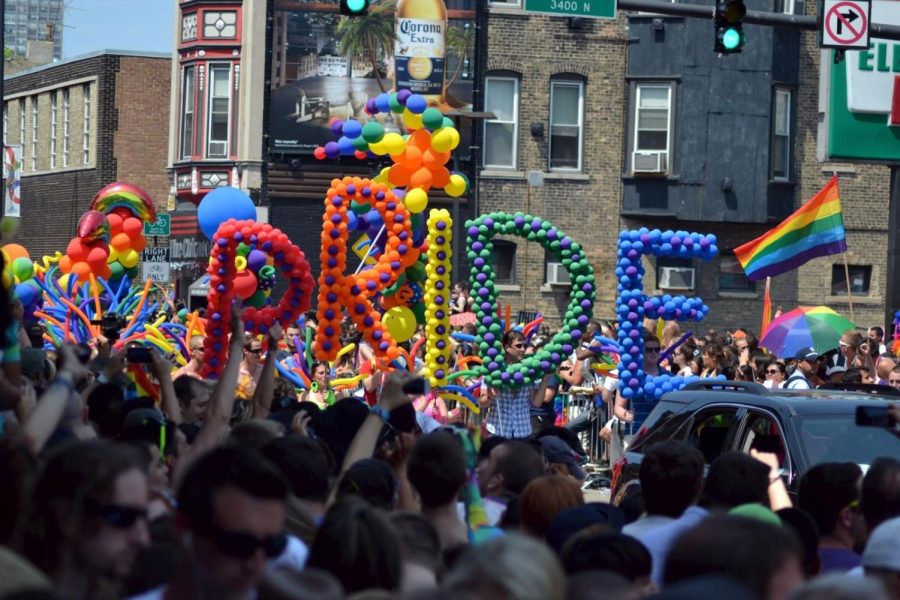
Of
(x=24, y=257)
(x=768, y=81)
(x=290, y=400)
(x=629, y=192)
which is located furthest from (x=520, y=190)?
(x=290, y=400)

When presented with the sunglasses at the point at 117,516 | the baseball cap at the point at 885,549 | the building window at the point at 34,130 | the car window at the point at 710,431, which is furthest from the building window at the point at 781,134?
the sunglasses at the point at 117,516

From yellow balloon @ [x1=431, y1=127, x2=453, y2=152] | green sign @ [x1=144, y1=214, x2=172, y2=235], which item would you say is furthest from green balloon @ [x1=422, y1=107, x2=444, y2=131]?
green sign @ [x1=144, y1=214, x2=172, y2=235]

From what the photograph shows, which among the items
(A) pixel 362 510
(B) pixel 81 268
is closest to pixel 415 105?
(B) pixel 81 268

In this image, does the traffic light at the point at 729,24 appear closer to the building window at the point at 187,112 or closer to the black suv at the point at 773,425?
the black suv at the point at 773,425

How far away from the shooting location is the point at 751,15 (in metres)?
15.0

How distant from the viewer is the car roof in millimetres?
9703

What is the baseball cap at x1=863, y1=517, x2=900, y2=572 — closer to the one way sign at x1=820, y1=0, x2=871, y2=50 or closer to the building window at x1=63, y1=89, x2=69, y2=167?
the one way sign at x1=820, y1=0, x2=871, y2=50

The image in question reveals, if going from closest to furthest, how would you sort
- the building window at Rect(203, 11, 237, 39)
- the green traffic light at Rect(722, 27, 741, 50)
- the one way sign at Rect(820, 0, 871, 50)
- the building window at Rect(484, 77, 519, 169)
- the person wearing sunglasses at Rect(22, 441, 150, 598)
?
the person wearing sunglasses at Rect(22, 441, 150, 598), the green traffic light at Rect(722, 27, 741, 50), the one way sign at Rect(820, 0, 871, 50), the building window at Rect(484, 77, 519, 169), the building window at Rect(203, 11, 237, 39)

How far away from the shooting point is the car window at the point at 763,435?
9484 mm

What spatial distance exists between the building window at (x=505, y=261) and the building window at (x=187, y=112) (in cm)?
715

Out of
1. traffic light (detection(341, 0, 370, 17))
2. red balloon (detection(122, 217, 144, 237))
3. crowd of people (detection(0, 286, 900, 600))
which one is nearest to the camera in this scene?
crowd of people (detection(0, 286, 900, 600))

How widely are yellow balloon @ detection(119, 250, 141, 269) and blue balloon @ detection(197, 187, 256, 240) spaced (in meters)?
1.74

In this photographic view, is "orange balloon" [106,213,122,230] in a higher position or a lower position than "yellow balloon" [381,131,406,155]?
lower

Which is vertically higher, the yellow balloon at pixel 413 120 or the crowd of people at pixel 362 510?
the yellow balloon at pixel 413 120
